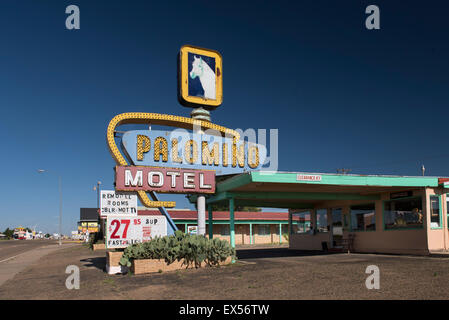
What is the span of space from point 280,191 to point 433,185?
8.29 meters

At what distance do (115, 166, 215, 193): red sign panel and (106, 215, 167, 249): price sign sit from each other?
1.91 metres

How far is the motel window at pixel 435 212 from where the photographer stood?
21.7m

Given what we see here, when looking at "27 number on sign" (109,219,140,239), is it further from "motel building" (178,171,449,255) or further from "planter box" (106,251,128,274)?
"motel building" (178,171,449,255)

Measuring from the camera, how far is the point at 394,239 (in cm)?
2341

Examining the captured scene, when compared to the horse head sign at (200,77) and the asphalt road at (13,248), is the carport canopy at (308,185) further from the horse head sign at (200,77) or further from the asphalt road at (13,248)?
the asphalt road at (13,248)

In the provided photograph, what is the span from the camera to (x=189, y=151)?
21.8 m

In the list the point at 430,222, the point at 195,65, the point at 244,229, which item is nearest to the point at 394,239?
the point at 430,222

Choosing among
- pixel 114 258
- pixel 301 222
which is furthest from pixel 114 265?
pixel 301 222

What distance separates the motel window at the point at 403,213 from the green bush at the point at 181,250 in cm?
1148

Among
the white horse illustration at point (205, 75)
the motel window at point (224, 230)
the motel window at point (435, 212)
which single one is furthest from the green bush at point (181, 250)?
the motel window at point (224, 230)

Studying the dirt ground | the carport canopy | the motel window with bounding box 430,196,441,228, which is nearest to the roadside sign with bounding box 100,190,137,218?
the dirt ground

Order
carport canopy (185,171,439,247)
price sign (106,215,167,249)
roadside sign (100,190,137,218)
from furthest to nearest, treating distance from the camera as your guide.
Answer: carport canopy (185,171,439,247) → roadside sign (100,190,137,218) → price sign (106,215,167,249)

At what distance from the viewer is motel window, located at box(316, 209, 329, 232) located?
97.2ft
